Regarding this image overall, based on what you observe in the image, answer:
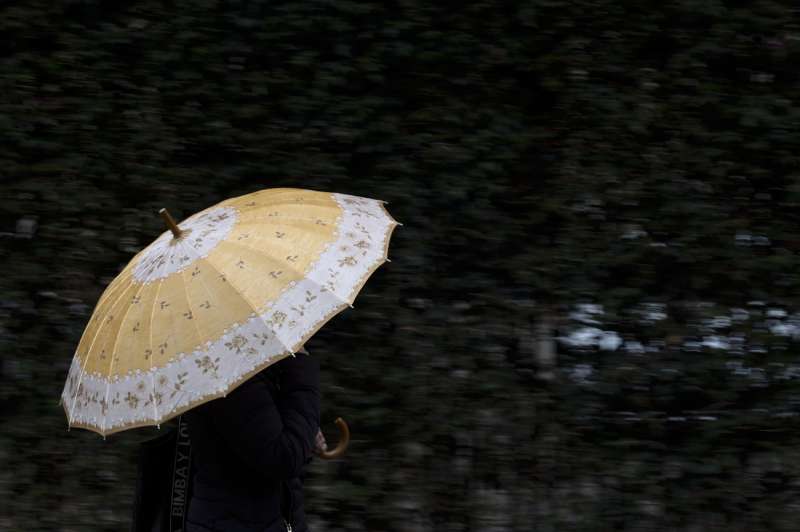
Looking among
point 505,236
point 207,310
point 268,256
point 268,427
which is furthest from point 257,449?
point 505,236

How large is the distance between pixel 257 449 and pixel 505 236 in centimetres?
228

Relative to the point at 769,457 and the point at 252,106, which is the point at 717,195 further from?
the point at 252,106

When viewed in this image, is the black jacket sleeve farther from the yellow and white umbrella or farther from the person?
the yellow and white umbrella

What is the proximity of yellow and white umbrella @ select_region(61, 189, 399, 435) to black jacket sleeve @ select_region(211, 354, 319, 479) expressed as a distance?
0.16 m

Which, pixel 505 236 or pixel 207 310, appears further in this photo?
pixel 505 236

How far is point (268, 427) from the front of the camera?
296 cm

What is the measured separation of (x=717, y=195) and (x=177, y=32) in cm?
260

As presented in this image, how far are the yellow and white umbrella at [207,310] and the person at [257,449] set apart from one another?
0.55 ft

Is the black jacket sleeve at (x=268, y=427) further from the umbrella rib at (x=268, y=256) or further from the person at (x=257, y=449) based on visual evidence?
the umbrella rib at (x=268, y=256)

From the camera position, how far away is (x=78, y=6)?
16.8 ft

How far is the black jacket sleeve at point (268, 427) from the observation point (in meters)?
2.93

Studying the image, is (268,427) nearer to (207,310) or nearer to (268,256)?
(207,310)

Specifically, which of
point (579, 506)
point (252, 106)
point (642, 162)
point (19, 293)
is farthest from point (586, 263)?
point (19, 293)

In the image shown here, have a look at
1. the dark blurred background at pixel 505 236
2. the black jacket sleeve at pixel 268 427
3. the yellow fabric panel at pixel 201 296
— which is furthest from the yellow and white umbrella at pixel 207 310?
the dark blurred background at pixel 505 236
